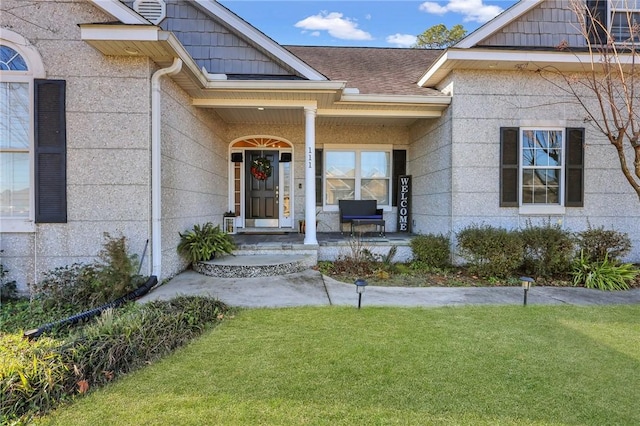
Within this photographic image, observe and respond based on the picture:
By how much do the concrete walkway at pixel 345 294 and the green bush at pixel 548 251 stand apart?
496 millimetres

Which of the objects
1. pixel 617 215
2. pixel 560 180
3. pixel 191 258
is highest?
pixel 560 180

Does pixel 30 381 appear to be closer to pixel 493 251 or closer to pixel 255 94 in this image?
pixel 255 94

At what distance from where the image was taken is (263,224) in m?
9.62

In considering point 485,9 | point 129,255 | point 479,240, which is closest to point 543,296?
point 479,240

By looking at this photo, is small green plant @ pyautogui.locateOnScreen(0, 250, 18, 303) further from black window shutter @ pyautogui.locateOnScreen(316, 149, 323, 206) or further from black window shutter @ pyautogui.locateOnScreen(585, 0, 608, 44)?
black window shutter @ pyautogui.locateOnScreen(585, 0, 608, 44)

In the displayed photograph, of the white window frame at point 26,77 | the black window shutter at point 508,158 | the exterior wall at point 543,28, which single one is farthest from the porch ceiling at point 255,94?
the exterior wall at point 543,28

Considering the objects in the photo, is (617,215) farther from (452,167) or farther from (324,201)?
(324,201)

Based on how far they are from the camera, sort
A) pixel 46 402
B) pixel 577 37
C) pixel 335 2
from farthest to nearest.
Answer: pixel 335 2
pixel 577 37
pixel 46 402

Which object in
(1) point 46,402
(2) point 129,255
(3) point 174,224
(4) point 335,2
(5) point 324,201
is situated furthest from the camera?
(5) point 324,201

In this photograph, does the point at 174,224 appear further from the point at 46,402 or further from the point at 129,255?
the point at 46,402

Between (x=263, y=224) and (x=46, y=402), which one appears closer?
(x=46, y=402)

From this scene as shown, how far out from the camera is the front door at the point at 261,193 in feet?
31.4

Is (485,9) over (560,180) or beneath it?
over

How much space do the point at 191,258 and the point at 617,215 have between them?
869cm
